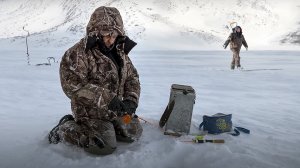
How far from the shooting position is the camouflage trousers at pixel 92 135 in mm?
3955

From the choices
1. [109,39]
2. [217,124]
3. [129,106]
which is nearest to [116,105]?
[129,106]

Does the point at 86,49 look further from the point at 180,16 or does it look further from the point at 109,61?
the point at 180,16

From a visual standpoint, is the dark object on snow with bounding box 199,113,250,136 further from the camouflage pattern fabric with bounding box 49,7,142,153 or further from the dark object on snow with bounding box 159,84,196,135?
the camouflage pattern fabric with bounding box 49,7,142,153

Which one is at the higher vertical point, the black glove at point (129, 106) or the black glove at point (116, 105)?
the black glove at point (116, 105)

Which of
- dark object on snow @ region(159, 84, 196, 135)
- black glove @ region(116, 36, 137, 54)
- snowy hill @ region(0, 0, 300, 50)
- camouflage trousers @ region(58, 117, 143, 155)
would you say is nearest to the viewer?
camouflage trousers @ region(58, 117, 143, 155)

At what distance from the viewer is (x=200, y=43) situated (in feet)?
315

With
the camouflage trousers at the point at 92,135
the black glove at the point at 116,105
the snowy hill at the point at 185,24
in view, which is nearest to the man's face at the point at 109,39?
the black glove at the point at 116,105

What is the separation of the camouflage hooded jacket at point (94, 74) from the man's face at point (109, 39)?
62 mm

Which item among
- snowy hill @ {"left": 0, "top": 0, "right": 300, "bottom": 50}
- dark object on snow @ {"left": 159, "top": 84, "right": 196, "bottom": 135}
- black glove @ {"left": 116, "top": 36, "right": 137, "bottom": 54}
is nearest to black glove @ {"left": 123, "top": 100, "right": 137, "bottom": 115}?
black glove @ {"left": 116, "top": 36, "right": 137, "bottom": 54}

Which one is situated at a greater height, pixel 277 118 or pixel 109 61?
pixel 109 61

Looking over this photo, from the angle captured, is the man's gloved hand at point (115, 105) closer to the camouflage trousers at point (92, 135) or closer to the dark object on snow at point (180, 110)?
the camouflage trousers at point (92, 135)

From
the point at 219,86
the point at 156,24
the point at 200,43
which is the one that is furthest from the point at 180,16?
the point at 219,86

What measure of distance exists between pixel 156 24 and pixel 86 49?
330 feet

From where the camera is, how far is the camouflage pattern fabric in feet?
12.8
